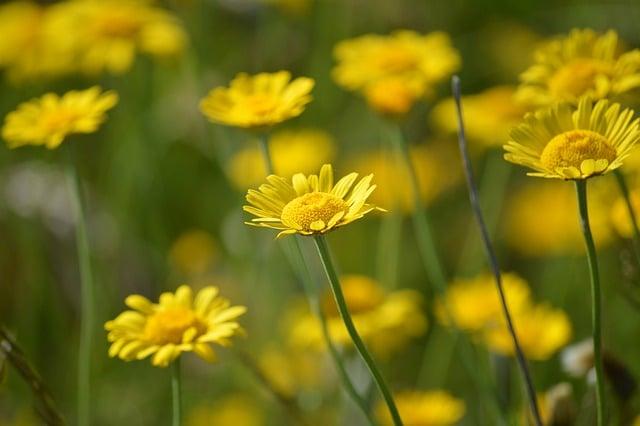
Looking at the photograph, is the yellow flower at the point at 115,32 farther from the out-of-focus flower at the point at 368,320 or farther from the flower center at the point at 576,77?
the flower center at the point at 576,77

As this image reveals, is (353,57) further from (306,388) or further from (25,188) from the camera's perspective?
(25,188)

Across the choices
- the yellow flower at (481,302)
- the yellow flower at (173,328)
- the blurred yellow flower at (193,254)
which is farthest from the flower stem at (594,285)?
the blurred yellow flower at (193,254)

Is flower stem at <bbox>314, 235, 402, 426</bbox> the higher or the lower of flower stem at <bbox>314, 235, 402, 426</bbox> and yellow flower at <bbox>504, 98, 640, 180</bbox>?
the lower

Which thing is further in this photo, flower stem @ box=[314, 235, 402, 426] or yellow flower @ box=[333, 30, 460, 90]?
yellow flower @ box=[333, 30, 460, 90]

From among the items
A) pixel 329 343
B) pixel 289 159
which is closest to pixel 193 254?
pixel 289 159

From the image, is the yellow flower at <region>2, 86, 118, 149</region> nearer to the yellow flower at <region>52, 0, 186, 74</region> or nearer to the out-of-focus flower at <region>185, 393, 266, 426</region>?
the yellow flower at <region>52, 0, 186, 74</region>

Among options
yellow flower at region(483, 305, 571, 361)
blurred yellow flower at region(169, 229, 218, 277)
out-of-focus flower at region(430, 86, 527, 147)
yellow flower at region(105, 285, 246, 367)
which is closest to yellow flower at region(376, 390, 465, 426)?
yellow flower at region(483, 305, 571, 361)

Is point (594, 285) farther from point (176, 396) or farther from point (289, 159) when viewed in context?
point (289, 159)
